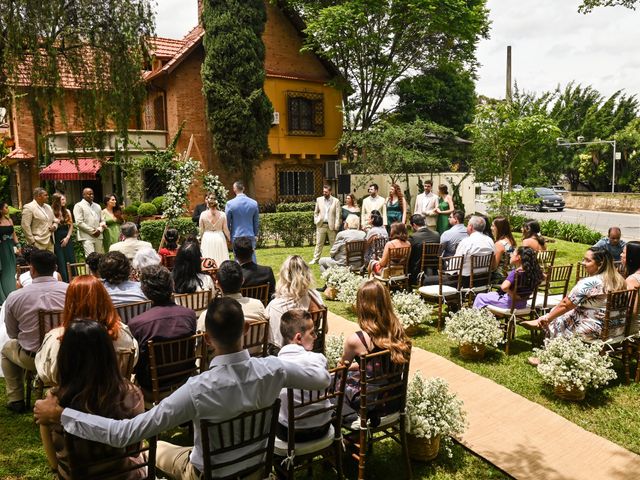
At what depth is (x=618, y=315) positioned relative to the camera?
5.75 m

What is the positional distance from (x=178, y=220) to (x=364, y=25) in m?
13.2

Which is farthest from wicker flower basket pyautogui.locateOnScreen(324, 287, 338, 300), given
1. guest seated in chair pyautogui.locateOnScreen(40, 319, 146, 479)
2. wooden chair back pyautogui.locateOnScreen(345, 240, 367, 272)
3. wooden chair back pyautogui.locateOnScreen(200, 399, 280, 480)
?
guest seated in chair pyautogui.locateOnScreen(40, 319, 146, 479)

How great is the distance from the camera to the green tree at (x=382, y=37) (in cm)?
2217

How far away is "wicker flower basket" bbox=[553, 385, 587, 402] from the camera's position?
529 cm

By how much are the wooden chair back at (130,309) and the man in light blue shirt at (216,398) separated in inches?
86.0

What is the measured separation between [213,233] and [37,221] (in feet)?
10.2

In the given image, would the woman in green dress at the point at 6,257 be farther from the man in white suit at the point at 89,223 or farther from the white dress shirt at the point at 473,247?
the white dress shirt at the point at 473,247

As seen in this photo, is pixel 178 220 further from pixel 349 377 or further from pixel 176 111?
pixel 349 377

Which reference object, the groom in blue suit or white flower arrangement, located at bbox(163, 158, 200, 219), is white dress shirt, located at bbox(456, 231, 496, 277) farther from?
white flower arrangement, located at bbox(163, 158, 200, 219)

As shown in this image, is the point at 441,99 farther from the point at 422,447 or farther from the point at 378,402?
the point at 378,402

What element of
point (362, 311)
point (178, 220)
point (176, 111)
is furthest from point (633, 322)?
point (176, 111)

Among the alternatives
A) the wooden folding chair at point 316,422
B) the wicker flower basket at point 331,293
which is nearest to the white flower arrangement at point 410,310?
the wicker flower basket at point 331,293

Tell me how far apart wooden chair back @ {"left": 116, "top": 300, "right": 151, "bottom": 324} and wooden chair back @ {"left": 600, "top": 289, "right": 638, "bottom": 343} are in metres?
4.77

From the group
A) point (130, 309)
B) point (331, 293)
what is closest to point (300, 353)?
point (130, 309)
